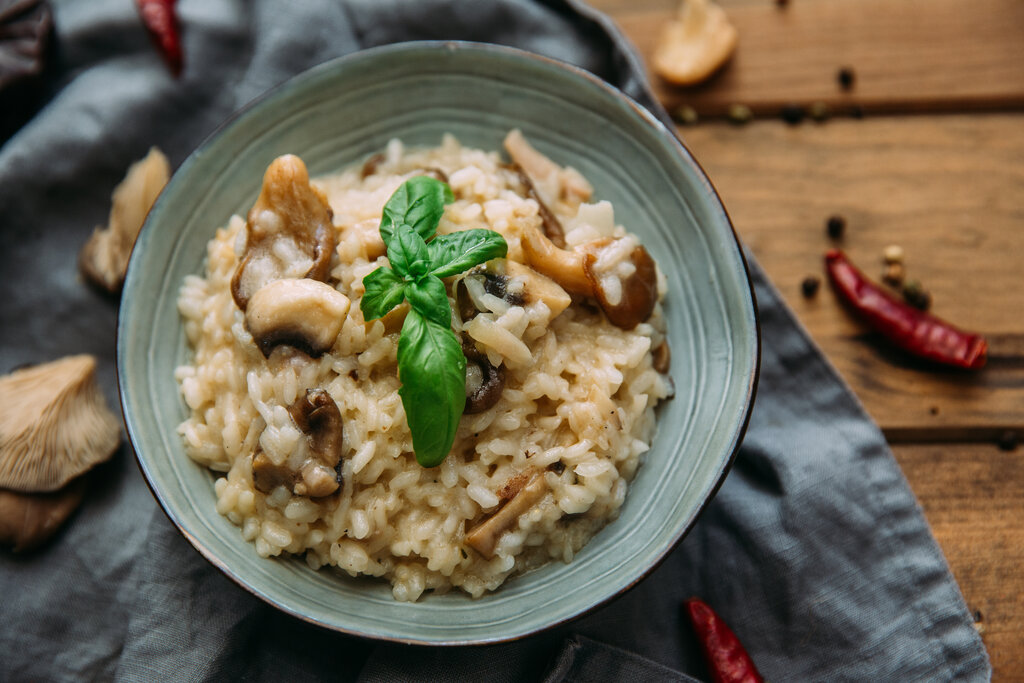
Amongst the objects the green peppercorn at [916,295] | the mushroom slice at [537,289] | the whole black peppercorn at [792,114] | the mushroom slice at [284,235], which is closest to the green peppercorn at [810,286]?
the green peppercorn at [916,295]

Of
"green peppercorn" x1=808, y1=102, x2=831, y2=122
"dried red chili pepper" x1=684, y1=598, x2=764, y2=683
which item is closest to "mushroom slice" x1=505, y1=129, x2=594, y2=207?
"green peppercorn" x1=808, y1=102, x2=831, y2=122

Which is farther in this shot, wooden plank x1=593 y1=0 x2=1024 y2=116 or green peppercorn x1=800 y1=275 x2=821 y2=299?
wooden plank x1=593 y1=0 x2=1024 y2=116

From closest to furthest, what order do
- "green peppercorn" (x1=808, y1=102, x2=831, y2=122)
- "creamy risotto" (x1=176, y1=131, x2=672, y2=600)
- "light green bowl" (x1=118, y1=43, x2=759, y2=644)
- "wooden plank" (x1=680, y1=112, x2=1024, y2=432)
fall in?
1. "creamy risotto" (x1=176, y1=131, x2=672, y2=600)
2. "light green bowl" (x1=118, y1=43, x2=759, y2=644)
3. "wooden plank" (x1=680, y1=112, x2=1024, y2=432)
4. "green peppercorn" (x1=808, y1=102, x2=831, y2=122)

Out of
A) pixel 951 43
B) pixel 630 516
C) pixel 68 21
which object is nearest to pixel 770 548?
pixel 630 516

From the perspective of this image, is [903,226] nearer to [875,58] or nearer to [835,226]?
[835,226]

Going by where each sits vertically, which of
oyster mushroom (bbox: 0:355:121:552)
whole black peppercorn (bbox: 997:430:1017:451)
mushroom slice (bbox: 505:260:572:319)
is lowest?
oyster mushroom (bbox: 0:355:121:552)

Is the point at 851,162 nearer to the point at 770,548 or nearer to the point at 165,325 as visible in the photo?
the point at 770,548

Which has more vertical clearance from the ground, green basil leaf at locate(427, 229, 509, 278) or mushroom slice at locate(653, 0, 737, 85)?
mushroom slice at locate(653, 0, 737, 85)

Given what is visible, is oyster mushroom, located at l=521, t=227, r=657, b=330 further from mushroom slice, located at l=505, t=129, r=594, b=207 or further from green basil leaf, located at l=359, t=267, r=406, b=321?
green basil leaf, located at l=359, t=267, r=406, b=321
